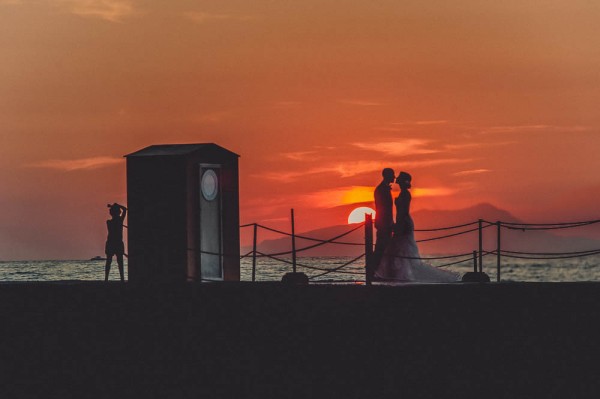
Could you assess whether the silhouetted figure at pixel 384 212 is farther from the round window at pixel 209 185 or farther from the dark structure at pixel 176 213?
the round window at pixel 209 185

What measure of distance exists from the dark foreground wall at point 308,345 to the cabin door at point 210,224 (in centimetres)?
467

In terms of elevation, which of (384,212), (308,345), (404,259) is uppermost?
(384,212)

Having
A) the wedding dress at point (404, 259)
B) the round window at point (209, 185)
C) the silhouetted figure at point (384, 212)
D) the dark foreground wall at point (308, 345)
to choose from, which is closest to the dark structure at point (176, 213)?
the round window at point (209, 185)

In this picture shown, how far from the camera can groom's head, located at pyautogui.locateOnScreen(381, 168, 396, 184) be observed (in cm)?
2438

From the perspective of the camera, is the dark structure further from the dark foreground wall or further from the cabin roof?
the dark foreground wall

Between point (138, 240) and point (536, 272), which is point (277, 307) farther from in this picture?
point (536, 272)

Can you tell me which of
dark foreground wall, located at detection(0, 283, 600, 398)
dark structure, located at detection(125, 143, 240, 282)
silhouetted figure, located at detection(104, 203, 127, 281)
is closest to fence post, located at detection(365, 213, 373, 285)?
dark foreground wall, located at detection(0, 283, 600, 398)

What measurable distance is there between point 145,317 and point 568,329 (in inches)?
230

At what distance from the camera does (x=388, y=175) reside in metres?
24.4

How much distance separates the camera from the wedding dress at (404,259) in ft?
79.0

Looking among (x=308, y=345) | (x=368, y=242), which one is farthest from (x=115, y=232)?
(x=308, y=345)

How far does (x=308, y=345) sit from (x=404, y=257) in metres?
11.2

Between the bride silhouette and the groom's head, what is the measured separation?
0.72ft

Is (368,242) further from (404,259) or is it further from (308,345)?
(308,345)
